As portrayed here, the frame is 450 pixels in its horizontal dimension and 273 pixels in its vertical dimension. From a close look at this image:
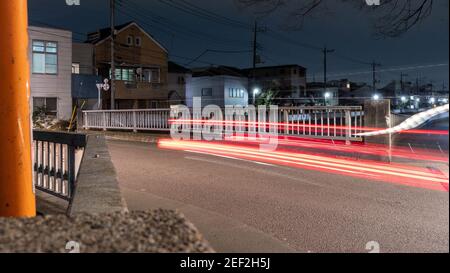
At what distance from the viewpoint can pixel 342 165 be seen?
1105 centimetres

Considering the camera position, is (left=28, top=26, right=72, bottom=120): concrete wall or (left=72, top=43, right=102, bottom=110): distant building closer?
(left=28, top=26, right=72, bottom=120): concrete wall

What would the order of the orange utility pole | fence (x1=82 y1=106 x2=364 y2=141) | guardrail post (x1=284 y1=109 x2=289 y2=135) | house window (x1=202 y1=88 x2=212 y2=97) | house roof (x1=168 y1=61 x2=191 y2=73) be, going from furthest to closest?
house window (x1=202 y1=88 x2=212 y2=97)
house roof (x1=168 y1=61 x2=191 y2=73)
guardrail post (x1=284 y1=109 x2=289 y2=135)
fence (x1=82 y1=106 x2=364 y2=141)
the orange utility pole

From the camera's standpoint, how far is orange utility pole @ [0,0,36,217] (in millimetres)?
3549

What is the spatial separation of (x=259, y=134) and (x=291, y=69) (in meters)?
61.7

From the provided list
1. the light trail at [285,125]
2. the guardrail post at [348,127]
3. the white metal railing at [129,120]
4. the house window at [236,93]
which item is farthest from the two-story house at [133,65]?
the guardrail post at [348,127]

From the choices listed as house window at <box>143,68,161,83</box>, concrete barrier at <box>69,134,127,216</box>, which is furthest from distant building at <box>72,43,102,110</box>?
concrete barrier at <box>69,134,127,216</box>

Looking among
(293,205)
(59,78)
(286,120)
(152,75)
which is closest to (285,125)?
(286,120)

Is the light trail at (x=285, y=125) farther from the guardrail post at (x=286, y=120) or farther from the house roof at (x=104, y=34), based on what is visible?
the house roof at (x=104, y=34)

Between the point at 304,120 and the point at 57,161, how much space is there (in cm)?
1012

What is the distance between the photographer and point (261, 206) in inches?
279

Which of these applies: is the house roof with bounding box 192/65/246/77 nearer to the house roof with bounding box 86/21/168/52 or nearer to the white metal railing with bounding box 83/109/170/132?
the house roof with bounding box 86/21/168/52

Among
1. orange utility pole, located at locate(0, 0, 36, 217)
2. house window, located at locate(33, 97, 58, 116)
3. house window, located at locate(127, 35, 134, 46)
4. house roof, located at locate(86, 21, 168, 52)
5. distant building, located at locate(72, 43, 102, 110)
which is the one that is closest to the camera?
orange utility pole, located at locate(0, 0, 36, 217)

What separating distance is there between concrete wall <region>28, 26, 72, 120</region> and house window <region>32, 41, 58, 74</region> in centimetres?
29
